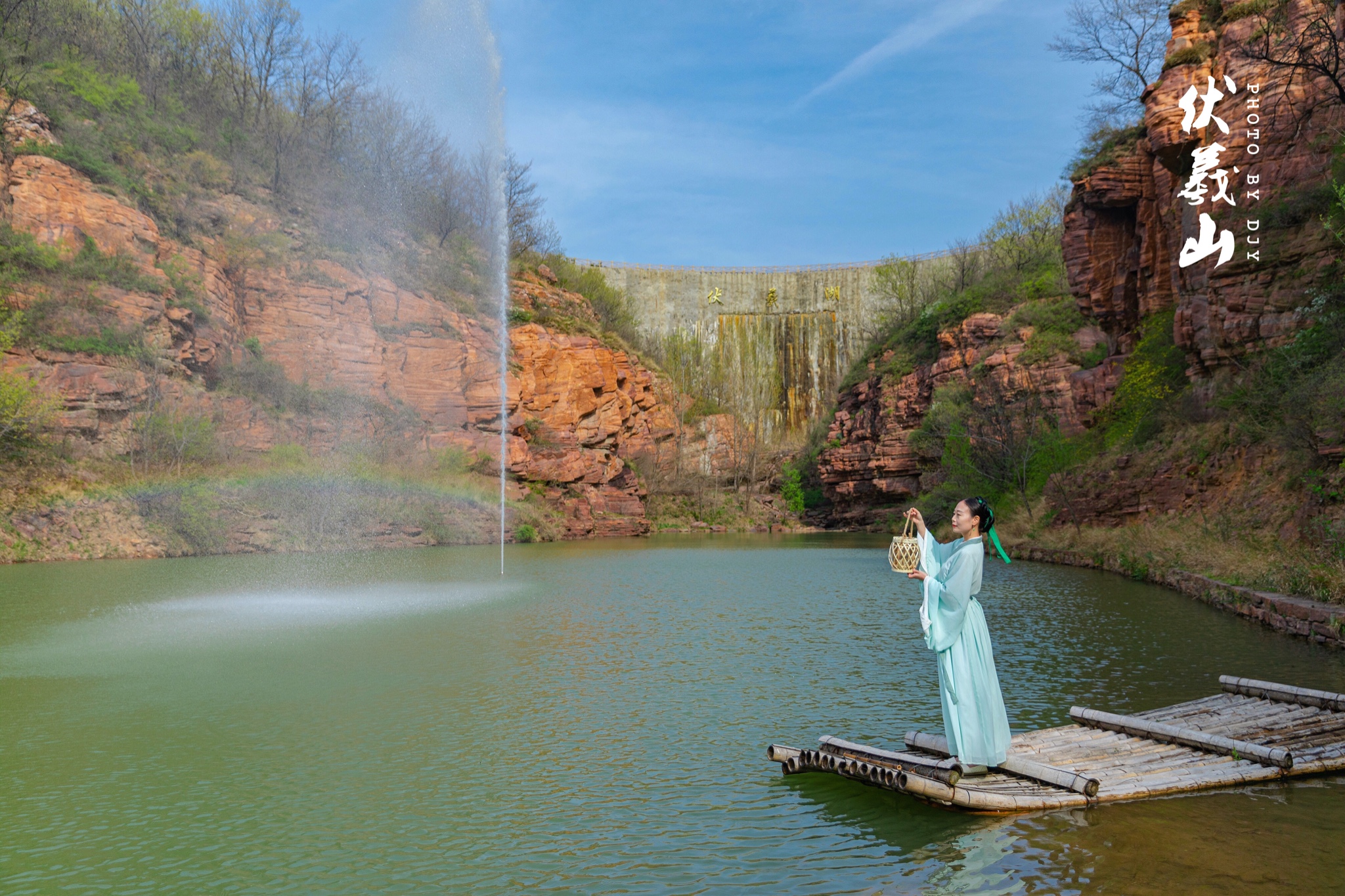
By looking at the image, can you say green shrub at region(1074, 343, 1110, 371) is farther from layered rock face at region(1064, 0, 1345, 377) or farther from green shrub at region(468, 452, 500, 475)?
green shrub at region(468, 452, 500, 475)

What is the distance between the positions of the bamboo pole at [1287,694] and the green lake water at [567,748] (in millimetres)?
783

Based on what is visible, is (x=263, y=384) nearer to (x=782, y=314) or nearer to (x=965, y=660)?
(x=965, y=660)

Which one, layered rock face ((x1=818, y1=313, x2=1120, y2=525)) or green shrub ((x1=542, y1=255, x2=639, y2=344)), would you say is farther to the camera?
green shrub ((x1=542, y1=255, x2=639, y2=344))

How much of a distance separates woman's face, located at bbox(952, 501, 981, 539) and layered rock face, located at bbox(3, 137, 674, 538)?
3335cm

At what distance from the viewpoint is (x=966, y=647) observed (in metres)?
6.46

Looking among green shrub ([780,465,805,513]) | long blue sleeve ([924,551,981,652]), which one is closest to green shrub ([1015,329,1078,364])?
green shrub ([780,465,805,513])

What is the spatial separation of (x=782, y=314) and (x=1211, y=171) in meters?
50.8

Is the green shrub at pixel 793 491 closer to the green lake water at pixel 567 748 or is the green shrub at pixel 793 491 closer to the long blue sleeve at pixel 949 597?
the green lake water at pixel 567 748

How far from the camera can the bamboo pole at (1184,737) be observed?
6766 millimetres

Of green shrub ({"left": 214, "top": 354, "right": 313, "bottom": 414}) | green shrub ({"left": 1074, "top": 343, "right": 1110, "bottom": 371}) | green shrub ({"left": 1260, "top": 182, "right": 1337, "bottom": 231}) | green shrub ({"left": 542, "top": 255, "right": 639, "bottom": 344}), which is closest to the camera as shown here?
green shrub ({"left": 1260, "top": 182, "right": 1337, "bottom": 231})

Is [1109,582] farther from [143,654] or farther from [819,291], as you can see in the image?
[819,291]

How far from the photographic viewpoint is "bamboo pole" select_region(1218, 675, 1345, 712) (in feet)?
27.0

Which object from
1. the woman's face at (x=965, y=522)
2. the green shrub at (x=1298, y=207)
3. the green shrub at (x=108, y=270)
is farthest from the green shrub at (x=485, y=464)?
the woman's face at (x=965, y=522)

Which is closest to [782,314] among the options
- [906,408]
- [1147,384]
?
[906,408]
